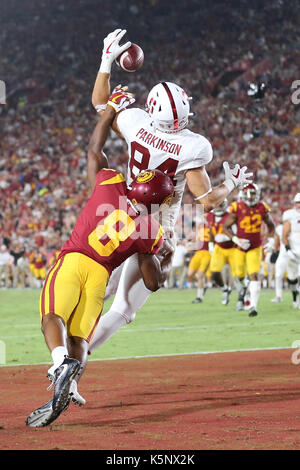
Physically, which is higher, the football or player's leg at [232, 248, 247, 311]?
the football

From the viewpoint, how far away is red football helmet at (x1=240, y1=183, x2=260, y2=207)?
42.9ft

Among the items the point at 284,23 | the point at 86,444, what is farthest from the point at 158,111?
the point at 284,23

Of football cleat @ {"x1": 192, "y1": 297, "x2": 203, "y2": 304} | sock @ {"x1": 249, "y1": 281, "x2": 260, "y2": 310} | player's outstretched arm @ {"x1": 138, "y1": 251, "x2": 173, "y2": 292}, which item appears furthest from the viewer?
football cleat @ {"x1": 192, "y1": 297, "x2": 203, "y2": 304}

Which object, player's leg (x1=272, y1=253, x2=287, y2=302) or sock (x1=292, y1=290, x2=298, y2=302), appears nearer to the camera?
sock (x1=292, y1=290, x2=298, y2=302)

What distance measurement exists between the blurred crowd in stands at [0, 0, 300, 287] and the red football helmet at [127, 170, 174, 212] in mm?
16079

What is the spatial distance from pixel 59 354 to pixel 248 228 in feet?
29.9

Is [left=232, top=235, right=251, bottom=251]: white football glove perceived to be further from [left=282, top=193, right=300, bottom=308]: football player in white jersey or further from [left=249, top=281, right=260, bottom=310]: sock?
[left=282, top=193, right=300, bottom=308]: football player in white jersey

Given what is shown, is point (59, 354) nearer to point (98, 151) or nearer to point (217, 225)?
point (98, 151)

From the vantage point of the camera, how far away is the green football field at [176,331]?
8.63 metres

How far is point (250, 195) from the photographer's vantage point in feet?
43.1

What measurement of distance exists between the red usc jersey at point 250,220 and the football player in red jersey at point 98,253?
838 cm

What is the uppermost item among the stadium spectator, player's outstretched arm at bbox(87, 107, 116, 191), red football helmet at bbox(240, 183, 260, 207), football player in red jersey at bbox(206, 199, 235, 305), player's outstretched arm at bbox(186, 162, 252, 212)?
player's outstretched arm at bbox(87, 107, 116, 191)

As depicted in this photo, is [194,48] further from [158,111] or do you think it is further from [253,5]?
[158,111]

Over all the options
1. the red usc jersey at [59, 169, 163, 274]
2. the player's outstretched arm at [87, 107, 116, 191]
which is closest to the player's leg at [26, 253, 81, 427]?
the red usc jersey at [59, 169, 163, 274]
